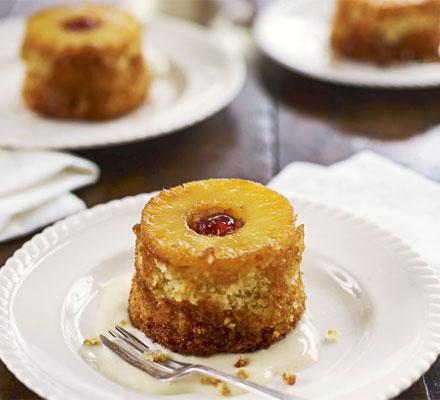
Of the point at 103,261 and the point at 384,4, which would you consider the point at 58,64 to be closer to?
the point at 103,261

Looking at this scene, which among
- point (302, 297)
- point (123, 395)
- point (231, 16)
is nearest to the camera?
point (123, 395)

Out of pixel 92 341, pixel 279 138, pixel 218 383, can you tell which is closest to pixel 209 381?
pixel 218 383

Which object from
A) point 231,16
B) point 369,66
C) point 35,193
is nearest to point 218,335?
point 35,193

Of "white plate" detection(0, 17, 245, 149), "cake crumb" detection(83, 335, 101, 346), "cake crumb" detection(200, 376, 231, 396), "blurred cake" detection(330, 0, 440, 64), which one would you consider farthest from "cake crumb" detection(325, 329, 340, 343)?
"blurred cake" detection(330, 0, 440, 64)

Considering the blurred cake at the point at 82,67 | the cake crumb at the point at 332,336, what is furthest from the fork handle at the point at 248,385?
the blurred cake at the point at 82,67

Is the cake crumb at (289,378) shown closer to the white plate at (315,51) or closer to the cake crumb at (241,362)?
the cake crumb at (241,362)
